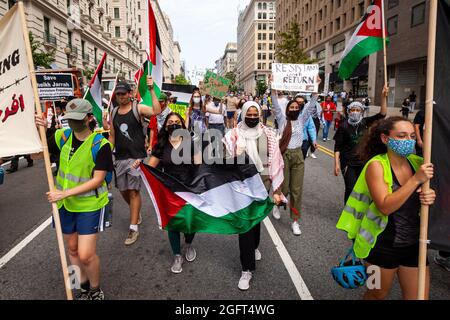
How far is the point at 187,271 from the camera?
3.67m

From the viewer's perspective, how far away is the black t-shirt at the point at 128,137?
14.5 ft

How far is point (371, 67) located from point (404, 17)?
227 inches

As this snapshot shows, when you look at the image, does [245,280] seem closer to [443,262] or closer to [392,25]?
[443,262]

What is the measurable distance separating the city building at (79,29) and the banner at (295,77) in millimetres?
13171

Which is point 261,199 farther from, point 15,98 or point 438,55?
point 15,98

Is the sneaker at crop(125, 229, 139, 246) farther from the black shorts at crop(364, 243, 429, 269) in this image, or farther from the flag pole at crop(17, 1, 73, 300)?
the black shorts at crop(364, 243, 429, 269)

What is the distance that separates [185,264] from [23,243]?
245cm

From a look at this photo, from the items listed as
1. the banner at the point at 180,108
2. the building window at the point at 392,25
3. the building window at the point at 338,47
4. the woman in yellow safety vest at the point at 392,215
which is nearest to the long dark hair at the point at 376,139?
the woman in yellow safety vest at the point at 392,215

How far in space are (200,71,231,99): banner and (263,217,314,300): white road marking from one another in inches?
210

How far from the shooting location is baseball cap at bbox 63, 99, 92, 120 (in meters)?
2.83

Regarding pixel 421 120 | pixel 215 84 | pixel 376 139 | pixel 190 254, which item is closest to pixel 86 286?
pixel 190 254

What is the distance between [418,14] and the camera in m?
26.3

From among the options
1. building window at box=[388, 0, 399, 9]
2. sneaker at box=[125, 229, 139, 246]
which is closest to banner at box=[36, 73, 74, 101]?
sneaker at box=[125, 229, 139, 246]

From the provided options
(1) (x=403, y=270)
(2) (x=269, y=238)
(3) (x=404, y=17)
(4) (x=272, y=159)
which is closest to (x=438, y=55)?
(1) (x=403, y=270)
